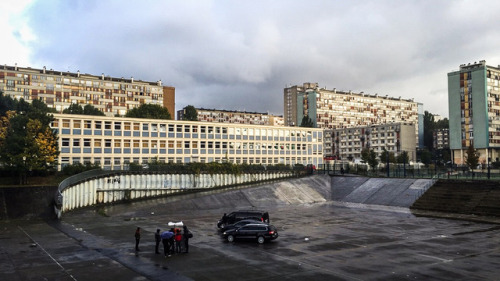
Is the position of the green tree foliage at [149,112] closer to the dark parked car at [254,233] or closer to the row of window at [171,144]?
the row of window at [171,144]

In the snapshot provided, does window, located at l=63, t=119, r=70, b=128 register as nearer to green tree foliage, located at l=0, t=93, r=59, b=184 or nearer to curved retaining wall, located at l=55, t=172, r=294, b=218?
green tree foliage, located at l=0, t=93, r=59, b=184

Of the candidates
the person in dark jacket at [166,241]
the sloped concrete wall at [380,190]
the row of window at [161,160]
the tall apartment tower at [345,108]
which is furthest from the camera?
the tall apartment tower at [345,108]

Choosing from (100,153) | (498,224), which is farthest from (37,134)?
(498,224)

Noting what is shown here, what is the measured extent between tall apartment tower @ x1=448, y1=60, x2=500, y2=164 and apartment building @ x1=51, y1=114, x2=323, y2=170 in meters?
48.7

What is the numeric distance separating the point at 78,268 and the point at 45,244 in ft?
27.7

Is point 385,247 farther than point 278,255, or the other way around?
point 385,247

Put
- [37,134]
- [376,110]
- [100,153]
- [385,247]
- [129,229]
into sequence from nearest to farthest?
[385,247] → [129,229] → [37,134] → [100,153] → [376,110]

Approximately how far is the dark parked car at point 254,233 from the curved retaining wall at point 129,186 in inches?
858

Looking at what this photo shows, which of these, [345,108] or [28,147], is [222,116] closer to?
[345,108]

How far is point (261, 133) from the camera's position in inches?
3570

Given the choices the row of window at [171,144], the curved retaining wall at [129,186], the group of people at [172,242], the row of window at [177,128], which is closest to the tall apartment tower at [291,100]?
the row of window at [177,128]

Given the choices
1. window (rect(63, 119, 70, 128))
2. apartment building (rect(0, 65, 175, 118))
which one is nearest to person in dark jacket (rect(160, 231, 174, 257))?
window (rect(63, 119, 70, 128))

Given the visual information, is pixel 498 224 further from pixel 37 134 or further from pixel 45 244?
pixel 37 134

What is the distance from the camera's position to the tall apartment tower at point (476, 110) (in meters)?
110
